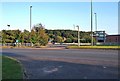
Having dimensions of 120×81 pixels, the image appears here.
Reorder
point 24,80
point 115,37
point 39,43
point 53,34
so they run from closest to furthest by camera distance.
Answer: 1. point 24,80
2. point 39,43
3. point 115,37
4. point 53,34

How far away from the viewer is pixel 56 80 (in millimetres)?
10289

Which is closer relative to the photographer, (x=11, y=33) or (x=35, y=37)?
(x=35, y=37)

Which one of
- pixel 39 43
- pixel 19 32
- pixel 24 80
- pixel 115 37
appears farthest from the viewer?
pixel 115 37

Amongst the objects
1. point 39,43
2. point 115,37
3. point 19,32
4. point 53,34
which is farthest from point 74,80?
point 53,34

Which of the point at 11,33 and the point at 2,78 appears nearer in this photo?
the point at 2,78

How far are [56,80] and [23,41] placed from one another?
2416 inches

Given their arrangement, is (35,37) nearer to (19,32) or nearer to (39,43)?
(39,43)

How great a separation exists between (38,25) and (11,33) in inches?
322

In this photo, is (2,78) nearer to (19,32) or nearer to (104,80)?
(104,80)

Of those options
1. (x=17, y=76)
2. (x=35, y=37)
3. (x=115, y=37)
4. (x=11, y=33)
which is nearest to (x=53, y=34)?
(x=115, y=37)

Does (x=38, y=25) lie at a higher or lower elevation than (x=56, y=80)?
higher

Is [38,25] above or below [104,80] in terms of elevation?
above

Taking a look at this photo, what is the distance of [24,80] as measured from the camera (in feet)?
33.7

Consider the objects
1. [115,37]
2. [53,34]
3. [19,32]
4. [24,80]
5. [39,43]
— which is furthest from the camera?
[53,34]
